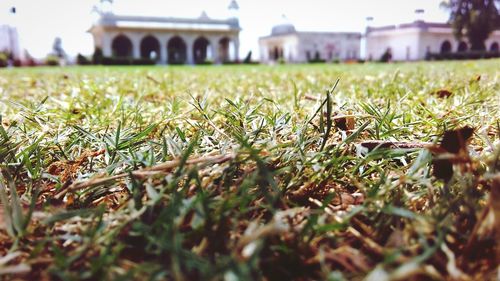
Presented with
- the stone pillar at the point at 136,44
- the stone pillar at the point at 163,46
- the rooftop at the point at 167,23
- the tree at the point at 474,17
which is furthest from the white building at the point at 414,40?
the stone pillar at the point at 136,44

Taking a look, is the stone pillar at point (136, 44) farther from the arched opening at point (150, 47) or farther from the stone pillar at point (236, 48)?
the stone pillar at point (236, 48)

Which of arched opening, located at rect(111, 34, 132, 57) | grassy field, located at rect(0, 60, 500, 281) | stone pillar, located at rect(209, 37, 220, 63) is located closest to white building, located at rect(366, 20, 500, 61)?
stone pillar, located at rect(209, 37, 220, 63)

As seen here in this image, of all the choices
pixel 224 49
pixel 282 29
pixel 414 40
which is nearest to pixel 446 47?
pixel 414 40

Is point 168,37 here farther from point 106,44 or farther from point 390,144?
point 390,144

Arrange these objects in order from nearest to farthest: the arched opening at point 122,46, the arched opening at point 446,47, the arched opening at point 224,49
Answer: the arched opening at point 122,46
the arched opening at point 224,49
the arched opening at point 446,47

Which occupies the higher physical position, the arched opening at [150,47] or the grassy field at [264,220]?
the arched opening at [150,47]

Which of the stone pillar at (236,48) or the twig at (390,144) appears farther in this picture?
the stone pillar at (236,48)
